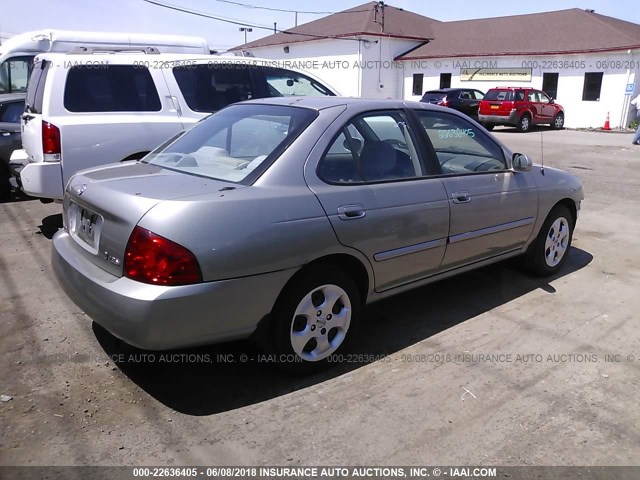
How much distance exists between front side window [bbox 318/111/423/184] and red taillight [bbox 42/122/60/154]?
11.1ft

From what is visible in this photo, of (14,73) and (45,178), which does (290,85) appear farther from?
(14,73)

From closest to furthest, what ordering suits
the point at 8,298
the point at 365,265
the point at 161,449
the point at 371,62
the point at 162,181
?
the point at 161,449, the point at 162,181, the point at 365,265, the point at 8,298, the point at 371,62

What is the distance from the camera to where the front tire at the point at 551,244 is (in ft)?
16.8

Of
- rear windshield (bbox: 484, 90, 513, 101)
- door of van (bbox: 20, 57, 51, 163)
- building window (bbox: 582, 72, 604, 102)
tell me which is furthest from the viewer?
building window (bbox: 582, 72, 604, 102)

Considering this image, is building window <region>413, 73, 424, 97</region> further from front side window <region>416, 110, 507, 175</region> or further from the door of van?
front side window <region>416, 110, 507, 175</region>

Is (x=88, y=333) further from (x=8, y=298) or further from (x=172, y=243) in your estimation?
(x=172, y=243)

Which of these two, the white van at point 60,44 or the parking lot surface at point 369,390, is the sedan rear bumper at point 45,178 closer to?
the parking lot surface at point 369,390

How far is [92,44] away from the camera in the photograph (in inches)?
367

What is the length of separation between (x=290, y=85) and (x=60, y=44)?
494 cm

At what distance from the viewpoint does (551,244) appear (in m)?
5.27

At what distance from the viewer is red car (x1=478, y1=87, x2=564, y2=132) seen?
2233 centimetres

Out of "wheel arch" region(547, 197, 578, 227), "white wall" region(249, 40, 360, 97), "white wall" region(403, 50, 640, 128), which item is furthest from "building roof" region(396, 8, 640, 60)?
"wheel arch" region(547, 197, 578, 227)

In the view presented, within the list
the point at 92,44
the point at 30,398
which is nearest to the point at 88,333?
the point at 30,398

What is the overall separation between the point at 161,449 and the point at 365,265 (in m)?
1.59
